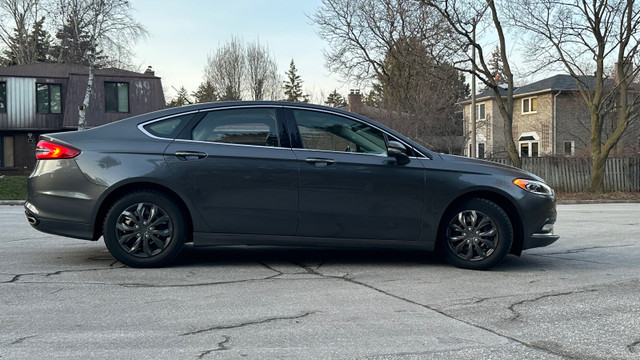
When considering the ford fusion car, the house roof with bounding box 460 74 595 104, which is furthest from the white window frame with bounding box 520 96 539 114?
the ford fusion car

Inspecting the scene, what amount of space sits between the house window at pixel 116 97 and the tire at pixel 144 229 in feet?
104

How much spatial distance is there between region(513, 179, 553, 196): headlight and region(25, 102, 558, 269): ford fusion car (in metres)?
0.01

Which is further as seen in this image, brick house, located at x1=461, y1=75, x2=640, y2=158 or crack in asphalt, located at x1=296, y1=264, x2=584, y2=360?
brick house, located at x1=461, y1=75, x2=640, y2=158

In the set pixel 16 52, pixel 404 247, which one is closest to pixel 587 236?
pixel 404 247

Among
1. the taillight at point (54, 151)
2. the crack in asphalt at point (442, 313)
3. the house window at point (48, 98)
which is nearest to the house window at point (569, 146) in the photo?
the house window at point (48, 98)

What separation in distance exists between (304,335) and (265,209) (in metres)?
2.17

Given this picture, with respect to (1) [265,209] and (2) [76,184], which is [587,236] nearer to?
(1) [265,209]

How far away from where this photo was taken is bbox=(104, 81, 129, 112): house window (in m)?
35.6

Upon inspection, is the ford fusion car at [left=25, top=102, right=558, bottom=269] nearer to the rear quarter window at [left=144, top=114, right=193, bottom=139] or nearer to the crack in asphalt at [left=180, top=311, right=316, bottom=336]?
the rear quarter window at [left=144, top=114, right=193, bottom=139]

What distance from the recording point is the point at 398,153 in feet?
20.2

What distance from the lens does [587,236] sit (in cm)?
953

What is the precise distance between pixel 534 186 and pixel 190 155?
3432 millimetres

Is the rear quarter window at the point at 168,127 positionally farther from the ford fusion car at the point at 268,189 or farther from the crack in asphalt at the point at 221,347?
the crack in asphalt at the point at 221,347

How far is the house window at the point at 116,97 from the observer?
35625 mm
